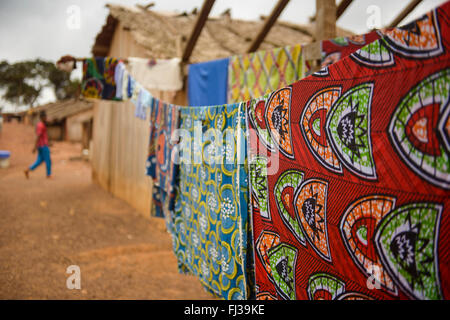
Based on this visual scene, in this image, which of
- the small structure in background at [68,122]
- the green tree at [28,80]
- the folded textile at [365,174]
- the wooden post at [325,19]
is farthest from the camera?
the green tree at [28,80]

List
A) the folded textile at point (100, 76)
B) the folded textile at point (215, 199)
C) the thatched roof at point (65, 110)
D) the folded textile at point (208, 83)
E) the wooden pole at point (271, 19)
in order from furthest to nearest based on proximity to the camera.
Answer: the thatched roof at point (65, 110)
the folded textile at point (100, 76)
the folded textile at point (208, 83)
the wooden pole at point (271, 19)
the folded textile at point (215, 199)

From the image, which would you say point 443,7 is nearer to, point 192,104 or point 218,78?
point 218,78

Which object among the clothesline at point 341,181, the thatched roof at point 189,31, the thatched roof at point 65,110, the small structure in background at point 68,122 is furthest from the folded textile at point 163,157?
the small structure in background at point 68,122

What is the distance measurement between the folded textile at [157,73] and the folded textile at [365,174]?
259cm

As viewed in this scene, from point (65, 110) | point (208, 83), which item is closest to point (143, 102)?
point (208, 83)

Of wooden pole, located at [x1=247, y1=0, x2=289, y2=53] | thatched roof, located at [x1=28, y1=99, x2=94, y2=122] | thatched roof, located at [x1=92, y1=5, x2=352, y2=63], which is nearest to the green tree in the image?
thatched roof, located at [x1=28, y1=99, x2=94, y2=122]

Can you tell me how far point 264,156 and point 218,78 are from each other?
1979 mm

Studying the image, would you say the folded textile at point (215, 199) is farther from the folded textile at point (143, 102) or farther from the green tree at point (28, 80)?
the green tree at point (28, 80)

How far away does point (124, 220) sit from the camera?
5.08 metres

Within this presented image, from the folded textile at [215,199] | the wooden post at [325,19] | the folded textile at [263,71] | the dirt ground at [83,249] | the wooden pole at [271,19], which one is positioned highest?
the wooden pole at [271,19]

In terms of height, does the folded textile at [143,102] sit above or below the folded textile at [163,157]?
above

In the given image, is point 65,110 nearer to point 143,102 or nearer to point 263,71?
point 143,102

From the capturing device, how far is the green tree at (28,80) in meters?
22.1

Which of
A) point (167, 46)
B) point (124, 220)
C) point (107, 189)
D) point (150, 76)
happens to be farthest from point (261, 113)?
point (107, 189)
